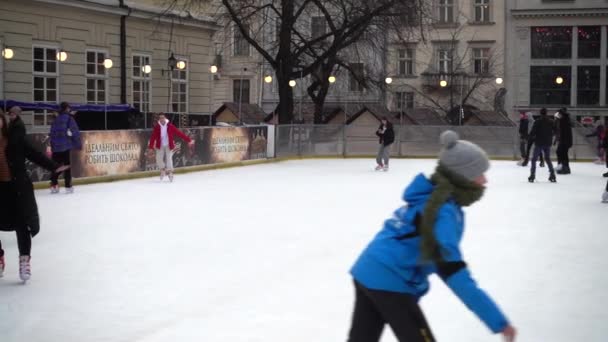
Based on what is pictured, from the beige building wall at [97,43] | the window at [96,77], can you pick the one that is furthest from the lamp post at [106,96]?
the beige building wall at [97,43]

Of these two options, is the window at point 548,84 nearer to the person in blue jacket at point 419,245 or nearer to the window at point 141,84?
the window at point 141,84

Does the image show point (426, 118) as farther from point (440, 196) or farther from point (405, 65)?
point (440, 196)

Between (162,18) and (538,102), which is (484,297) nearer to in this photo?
(162,18)

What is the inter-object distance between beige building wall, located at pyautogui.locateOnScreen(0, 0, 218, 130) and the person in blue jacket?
25.4 m

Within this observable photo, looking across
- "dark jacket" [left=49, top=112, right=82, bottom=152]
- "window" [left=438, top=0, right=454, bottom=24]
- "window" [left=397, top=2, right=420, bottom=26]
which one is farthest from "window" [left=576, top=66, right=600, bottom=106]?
"dark jacket" [left=49, top=112, right=82, bottom=152]

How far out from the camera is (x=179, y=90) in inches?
1489

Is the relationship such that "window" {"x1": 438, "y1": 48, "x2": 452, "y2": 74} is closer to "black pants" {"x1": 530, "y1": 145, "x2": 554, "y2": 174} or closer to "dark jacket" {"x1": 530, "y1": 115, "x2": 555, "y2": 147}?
"dark jacket" {"x1": 530, "y1": 115, "x2": 555, "y2": 147}

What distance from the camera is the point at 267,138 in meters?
32.5

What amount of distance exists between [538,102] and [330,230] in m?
52.9

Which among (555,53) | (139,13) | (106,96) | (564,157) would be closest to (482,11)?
(555,53)

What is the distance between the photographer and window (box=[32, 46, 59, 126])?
97.1 feet

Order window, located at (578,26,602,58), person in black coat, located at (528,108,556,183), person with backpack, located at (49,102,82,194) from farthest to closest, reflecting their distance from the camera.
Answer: window, located at (578,26,602,58) → person in black coat, located at (528,108,556,183) → person with backpack, located at (49,102,82,194)

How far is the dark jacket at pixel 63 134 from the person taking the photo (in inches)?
755

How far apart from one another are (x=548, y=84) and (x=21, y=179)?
58.1 m
